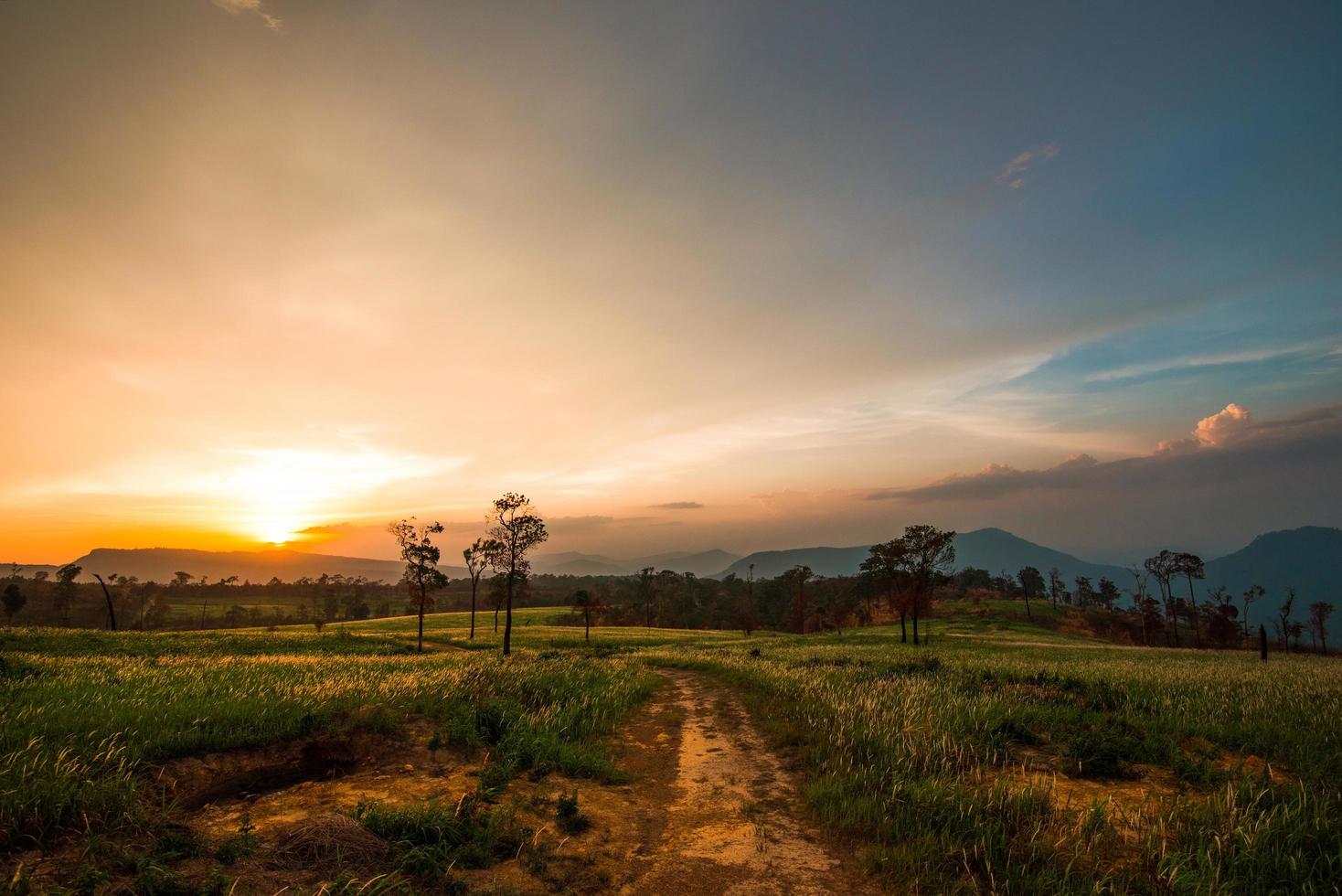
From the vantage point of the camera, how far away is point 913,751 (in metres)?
10.3

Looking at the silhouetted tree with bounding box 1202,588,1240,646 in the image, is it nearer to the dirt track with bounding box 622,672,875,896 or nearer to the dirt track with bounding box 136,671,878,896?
the dirt track with bounding box 622,672,875,896

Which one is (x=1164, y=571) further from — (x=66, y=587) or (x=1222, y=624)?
(x=66, y=587)

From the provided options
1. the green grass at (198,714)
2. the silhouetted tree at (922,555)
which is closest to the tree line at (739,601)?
the silhouetted tree at (922,555)

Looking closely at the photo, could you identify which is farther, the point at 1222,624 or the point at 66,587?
the point at 66,587

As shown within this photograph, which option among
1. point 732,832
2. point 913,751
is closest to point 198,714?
point 732,832

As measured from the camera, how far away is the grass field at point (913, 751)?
255 inches

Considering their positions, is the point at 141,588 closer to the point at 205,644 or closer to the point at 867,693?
the point at 205,644

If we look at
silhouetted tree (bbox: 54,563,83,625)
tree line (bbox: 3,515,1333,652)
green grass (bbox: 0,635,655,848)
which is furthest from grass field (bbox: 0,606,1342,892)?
silhouetted tree (bbox: 54,563,83,625)

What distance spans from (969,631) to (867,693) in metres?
75.2

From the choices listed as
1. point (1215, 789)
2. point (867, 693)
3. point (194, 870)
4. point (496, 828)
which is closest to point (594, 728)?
point (496, 828)

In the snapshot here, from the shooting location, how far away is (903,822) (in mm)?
7973

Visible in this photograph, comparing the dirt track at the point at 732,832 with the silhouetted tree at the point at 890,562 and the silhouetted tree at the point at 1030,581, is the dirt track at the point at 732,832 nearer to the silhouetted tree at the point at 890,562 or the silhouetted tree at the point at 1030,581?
the silhouetted tree at the point at 890,562

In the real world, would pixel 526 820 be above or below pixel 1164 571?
above

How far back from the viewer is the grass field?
21.2ft
